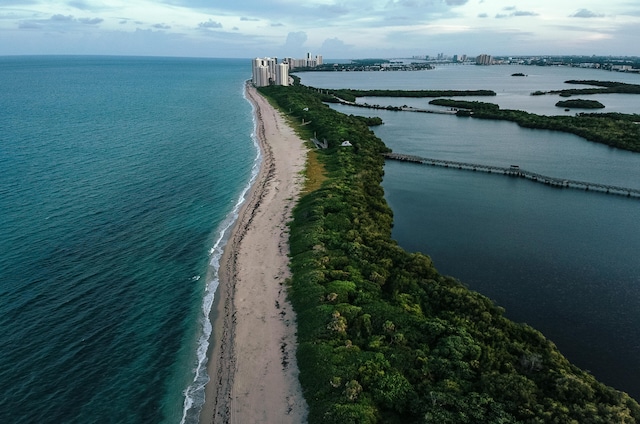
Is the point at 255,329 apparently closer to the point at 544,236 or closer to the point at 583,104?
the point at 544,236

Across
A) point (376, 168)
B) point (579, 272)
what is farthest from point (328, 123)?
point (579, 272)

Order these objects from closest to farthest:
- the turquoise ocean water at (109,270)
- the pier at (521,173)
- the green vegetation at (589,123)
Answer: the turquoise ocean water at (109,270), the pier at (521,173), the green vegetation at (589,123)

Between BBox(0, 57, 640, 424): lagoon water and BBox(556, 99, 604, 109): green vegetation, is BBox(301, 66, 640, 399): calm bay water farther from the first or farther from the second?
BBox(556, 99, 604, 109): green vegetation

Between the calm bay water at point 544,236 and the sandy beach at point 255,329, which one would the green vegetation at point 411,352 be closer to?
the sandy beach at point 255,329

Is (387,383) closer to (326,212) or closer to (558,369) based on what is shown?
(558,369)

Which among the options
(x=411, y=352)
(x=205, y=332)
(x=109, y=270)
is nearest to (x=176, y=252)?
(x=109, y=270)

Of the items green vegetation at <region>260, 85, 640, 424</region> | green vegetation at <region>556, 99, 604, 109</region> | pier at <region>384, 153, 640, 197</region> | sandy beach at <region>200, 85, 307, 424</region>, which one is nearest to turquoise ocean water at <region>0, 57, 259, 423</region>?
sandy beach at <region>200, 85, 307, 424</region>

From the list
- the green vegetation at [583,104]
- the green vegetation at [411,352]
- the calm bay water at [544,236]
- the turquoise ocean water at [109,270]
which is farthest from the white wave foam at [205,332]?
the green vegetation at [583,104]
